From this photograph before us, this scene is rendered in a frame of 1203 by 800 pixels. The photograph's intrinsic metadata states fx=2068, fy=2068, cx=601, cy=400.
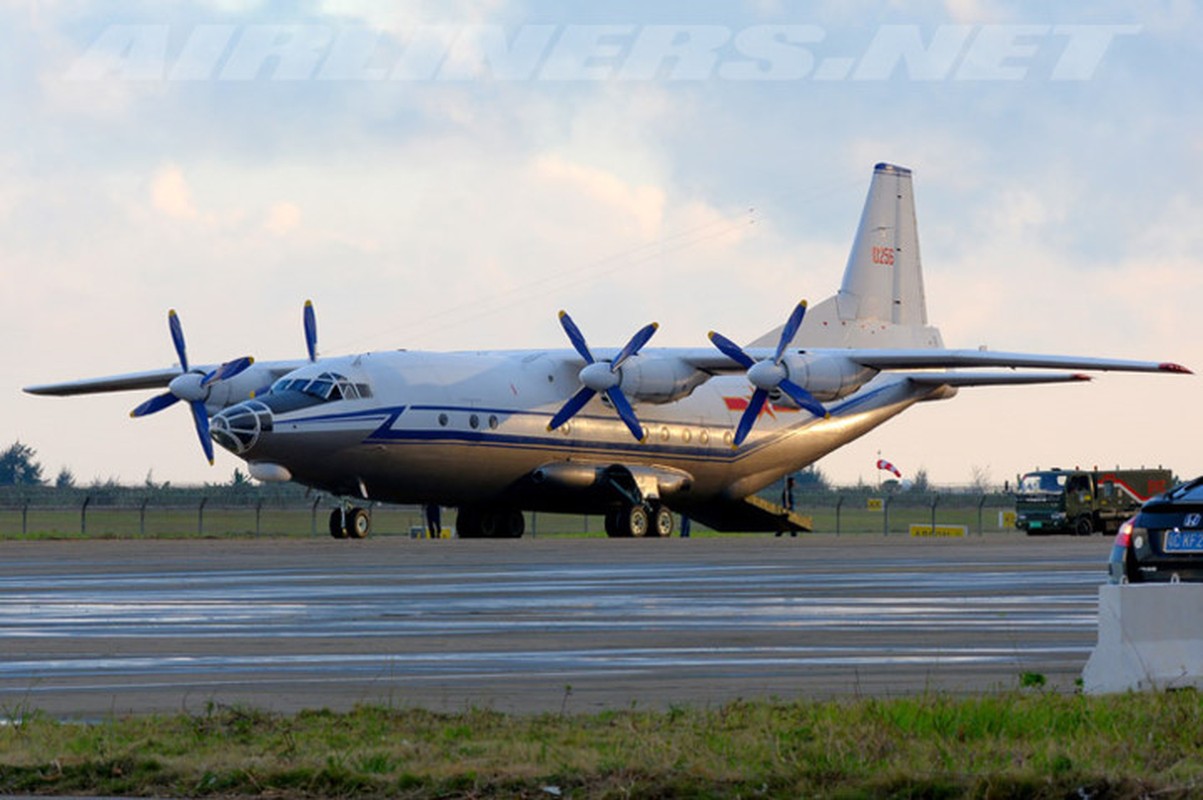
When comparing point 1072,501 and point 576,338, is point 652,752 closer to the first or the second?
point 576,338

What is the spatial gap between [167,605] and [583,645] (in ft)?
23.7

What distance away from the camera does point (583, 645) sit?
15273 mm

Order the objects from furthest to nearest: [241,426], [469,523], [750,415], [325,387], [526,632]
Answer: [469,523] < [750,415] < [325,387] < [241,426] < [526,632]

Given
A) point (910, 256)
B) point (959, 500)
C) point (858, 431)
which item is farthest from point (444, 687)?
point (959, 500)

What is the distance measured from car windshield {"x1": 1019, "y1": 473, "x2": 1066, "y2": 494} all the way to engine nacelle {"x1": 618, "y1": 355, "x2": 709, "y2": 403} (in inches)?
821

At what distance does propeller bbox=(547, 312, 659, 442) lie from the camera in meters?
49.4

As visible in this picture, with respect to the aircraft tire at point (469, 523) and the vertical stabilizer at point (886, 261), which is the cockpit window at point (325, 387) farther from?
the vertical stabilizer at point (886, 261)

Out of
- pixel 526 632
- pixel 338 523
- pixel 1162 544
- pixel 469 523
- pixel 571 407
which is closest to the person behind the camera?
pixel 1162 544

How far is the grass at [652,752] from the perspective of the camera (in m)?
8.09

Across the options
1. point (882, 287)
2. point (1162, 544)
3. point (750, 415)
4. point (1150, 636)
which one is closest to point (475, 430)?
point (750, 415)

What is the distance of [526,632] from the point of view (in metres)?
16.8

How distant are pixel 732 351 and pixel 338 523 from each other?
34.2 ft

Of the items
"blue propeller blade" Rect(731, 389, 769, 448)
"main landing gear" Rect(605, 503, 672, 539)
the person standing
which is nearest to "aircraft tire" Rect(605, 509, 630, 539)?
"main landing gear" Rect(605, 503, 672, 539)

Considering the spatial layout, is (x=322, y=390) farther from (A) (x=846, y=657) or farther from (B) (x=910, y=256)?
Result: (A) (x=846, y=657)
